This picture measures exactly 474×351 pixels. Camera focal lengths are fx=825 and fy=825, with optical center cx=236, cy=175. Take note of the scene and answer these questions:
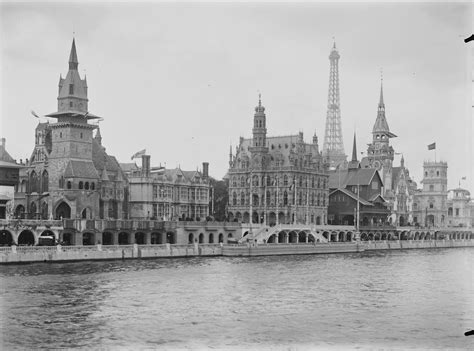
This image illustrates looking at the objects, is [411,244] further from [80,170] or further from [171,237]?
[80,170]

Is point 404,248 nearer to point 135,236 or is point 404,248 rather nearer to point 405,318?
point 135,236

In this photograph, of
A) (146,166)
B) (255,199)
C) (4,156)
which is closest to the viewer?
(4,156)

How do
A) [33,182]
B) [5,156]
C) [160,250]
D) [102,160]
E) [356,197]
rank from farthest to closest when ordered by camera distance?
[356,197], [102,160], [5,156], [33,182], [160,250]

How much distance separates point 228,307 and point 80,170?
64.2 meters

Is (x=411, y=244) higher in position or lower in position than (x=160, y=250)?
lower

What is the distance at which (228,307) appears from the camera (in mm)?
59125

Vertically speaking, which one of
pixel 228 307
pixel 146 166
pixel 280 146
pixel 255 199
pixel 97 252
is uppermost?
pixel 280 146

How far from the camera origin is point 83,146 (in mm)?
120438

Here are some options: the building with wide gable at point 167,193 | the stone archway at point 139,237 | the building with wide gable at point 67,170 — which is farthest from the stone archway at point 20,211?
the building with wide gable at point 167,193

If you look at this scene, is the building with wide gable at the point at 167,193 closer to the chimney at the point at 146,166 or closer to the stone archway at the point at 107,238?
the chimney at the point at 146,166

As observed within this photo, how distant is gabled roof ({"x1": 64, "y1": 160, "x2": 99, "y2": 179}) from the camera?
116750 millimetres

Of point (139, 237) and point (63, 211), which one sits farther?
point (139, 237)

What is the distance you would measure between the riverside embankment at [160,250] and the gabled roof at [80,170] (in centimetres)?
1904

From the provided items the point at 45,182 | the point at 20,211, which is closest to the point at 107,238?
the point at 45,182
